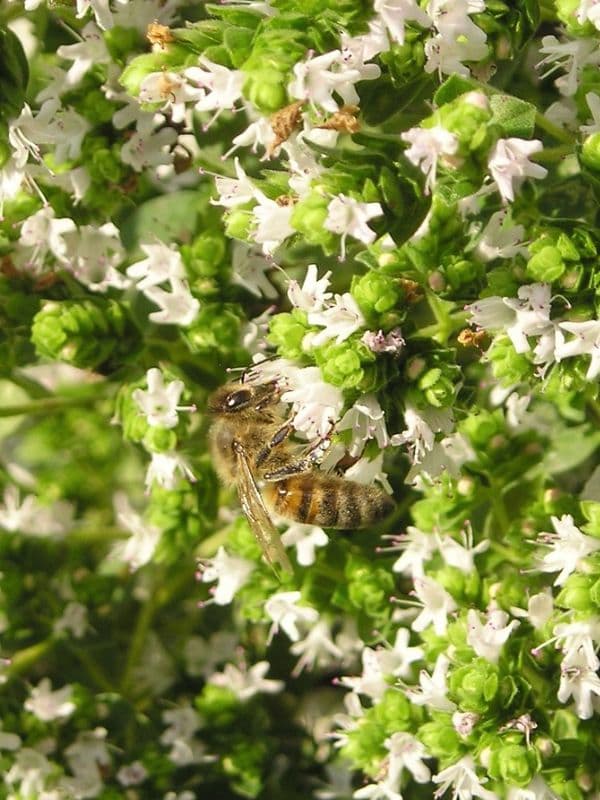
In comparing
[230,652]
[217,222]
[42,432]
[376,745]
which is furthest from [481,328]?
[42,432]

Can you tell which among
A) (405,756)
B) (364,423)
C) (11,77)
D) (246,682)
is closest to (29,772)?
(246,682)

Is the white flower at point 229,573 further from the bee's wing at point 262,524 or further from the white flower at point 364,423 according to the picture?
the white flower at point 364,423

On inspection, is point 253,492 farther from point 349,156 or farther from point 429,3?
point 429,3

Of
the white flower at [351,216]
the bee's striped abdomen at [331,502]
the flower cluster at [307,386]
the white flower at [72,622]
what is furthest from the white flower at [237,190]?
the white flower at [72,622]

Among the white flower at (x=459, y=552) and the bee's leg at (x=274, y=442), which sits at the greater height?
the bee's leg at (x=274, y=442)

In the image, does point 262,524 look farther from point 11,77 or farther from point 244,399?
point 11,77

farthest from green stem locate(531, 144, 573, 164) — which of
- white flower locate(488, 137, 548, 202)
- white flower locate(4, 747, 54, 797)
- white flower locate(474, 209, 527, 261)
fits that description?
white flower locate(4, 747, 54, 797)

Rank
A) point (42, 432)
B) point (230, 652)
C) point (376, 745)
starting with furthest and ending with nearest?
1. point (42, 432)
2. point (230, 652)
3. point (376, 745)
